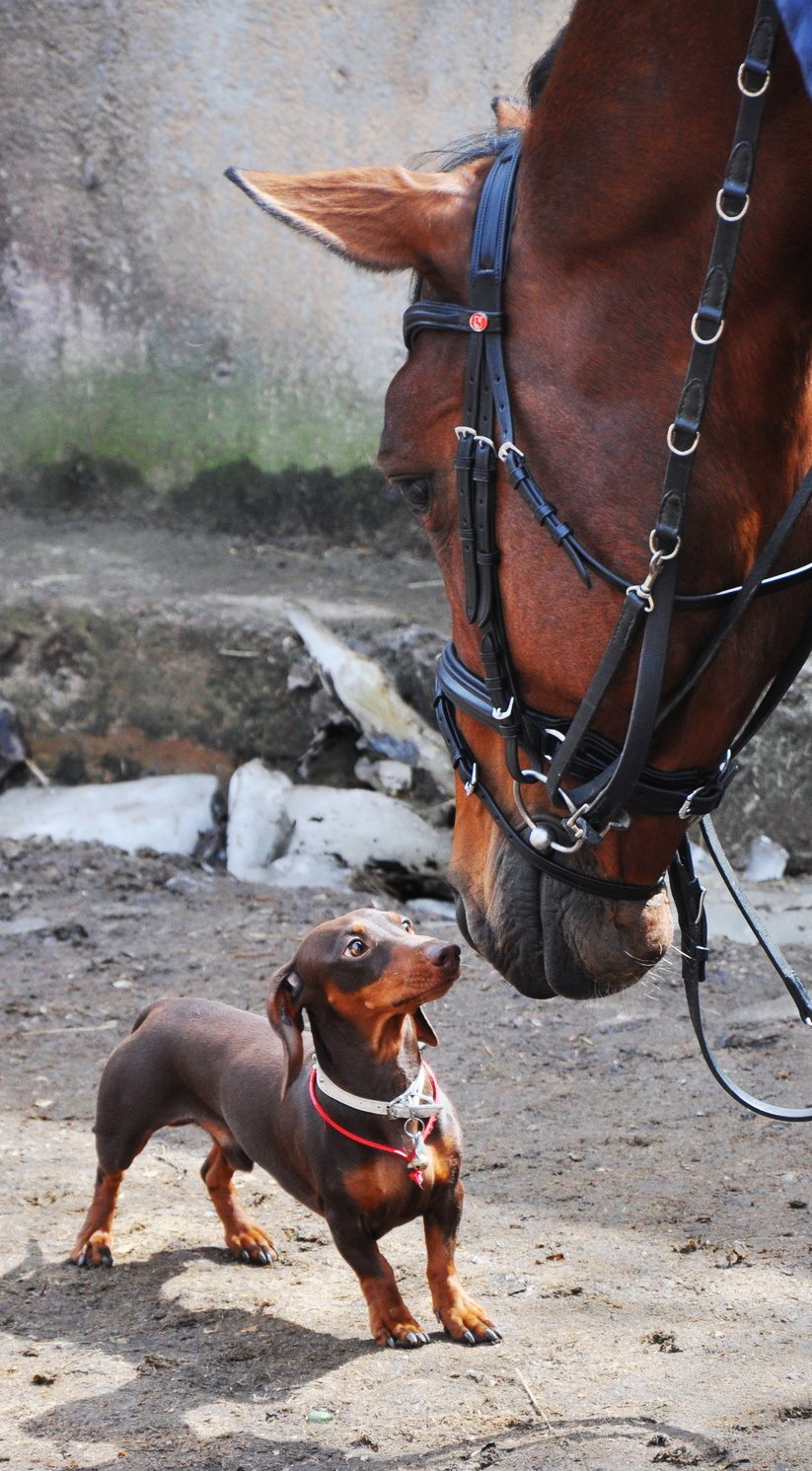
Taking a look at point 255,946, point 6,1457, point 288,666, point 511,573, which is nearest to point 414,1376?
point 6,1457

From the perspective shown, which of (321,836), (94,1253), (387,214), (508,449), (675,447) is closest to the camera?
(675,447)

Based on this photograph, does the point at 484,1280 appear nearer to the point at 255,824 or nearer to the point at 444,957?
the point at 444,957

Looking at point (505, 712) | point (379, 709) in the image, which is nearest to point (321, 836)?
point (379, 709)

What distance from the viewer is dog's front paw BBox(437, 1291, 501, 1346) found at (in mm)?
2625

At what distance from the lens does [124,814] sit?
19.6 ft

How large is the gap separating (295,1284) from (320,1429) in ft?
2.01

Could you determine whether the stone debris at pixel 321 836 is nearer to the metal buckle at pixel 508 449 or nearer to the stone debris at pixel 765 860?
the stone debris at pixel 765 860

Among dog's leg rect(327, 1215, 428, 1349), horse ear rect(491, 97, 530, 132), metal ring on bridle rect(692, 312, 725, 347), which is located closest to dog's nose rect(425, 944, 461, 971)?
dog's leg rect(327, 1215, 428, 1349)

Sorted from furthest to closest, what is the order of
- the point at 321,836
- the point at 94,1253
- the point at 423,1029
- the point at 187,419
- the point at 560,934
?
the point at 187,419, the point at 321,836, the point at 94,1253, the point at 423,1029, the point at 560,934

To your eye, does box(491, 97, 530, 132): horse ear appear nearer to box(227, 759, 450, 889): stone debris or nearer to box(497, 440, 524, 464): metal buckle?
box(497, 440, 524, 464): metal buckle

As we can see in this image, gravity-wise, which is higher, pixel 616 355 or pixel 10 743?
pixel 616 355

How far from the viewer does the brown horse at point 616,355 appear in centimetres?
167

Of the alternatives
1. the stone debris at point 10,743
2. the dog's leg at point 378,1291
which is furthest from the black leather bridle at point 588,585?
the stone debris at point 10,743

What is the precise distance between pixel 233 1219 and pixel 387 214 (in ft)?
6.86
